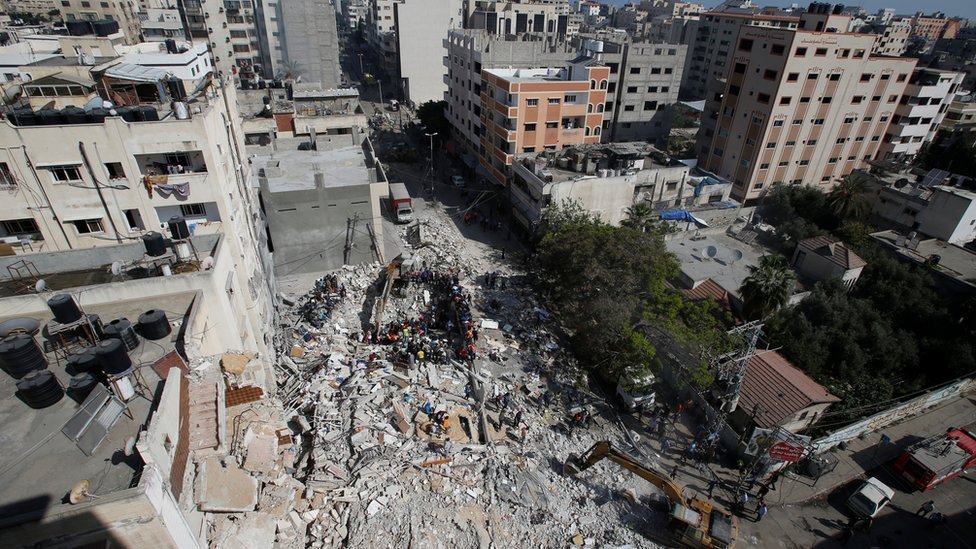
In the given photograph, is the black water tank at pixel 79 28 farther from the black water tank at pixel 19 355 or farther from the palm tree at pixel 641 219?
the palm tree at pixel 641 219

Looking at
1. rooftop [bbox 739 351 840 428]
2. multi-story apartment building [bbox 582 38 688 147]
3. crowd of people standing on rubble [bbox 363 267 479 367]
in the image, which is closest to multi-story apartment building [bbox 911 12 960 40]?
multi-story apartment building [bbox 582 38 688 147]

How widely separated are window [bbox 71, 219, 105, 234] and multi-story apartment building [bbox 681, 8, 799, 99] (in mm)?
91374

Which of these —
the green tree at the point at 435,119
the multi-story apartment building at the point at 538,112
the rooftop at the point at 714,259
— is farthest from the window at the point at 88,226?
the green tree at the point at 435,119

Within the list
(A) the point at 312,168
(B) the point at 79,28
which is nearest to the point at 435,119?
(A) the point at 312,168

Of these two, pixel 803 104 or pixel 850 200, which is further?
pixel 803 104

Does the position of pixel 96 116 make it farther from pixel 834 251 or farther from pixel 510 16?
pixel 510 16

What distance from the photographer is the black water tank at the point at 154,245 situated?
49.2 ft

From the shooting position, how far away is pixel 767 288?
26188mm

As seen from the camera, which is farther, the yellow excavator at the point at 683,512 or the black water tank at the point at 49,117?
the yellow excavator at the point at 683,512

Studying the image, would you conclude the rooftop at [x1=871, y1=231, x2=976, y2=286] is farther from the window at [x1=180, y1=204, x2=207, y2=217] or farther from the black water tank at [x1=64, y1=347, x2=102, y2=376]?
the black water tank at [x1=64, y1=347, x2=102, y2=376]

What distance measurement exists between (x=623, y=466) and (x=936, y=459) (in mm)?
14932

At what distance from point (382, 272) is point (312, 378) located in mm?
11366

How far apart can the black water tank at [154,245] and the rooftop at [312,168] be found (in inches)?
558

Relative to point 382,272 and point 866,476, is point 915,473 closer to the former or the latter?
point 866,476
